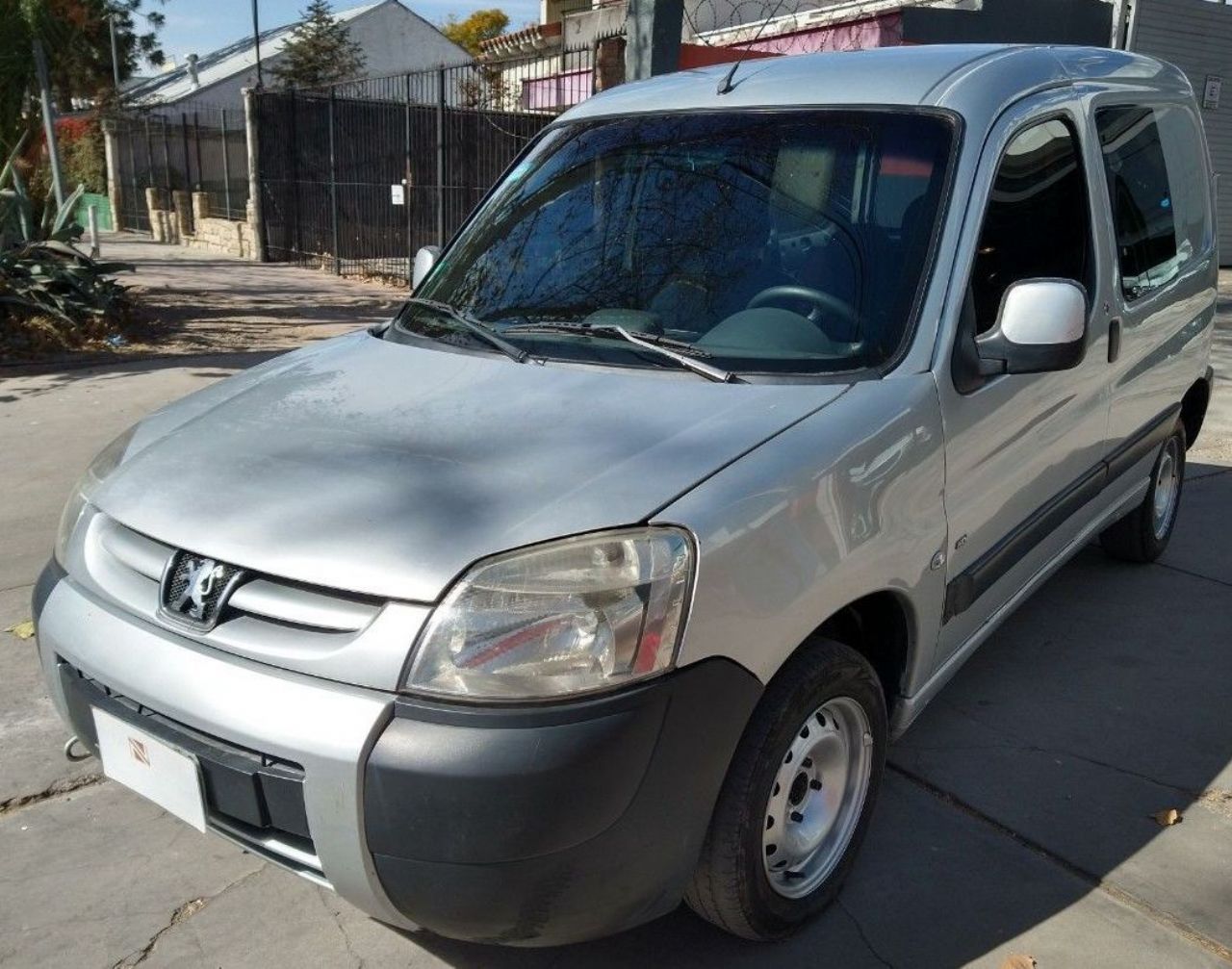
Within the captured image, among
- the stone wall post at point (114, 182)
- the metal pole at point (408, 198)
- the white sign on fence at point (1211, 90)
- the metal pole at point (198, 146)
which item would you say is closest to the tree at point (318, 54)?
the stone wall post at point (114, 182)

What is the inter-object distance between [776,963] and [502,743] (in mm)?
1064

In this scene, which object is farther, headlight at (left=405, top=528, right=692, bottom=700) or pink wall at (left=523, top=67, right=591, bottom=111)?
pink wall at (left=523, top=67, right=591, bottom=111)

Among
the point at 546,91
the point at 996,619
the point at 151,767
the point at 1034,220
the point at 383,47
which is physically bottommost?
the point at 996,619

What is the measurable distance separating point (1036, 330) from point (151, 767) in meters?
2.23

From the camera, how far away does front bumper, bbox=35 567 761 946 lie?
196 centimetres

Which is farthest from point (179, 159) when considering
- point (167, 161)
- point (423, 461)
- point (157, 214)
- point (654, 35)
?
point (423, 461)

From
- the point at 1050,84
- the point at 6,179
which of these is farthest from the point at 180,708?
the point at 6,179

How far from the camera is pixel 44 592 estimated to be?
103 inches

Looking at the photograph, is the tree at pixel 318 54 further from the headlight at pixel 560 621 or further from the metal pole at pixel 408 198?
the headlight at pixel 560 621

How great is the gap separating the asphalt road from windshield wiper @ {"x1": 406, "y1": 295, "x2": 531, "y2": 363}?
143 centimetres

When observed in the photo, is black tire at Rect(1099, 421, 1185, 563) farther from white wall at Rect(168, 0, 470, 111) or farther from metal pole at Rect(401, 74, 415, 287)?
white wall at Rect(168, 0, 470, 111)

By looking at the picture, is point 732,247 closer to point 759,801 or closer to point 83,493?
point 759,801

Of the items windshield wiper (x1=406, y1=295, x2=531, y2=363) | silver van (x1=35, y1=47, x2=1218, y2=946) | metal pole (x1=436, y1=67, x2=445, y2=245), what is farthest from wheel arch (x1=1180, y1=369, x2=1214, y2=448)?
metal pole (x1=436, y1=67, x2=445, y2=245)

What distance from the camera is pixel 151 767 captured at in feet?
7.58
